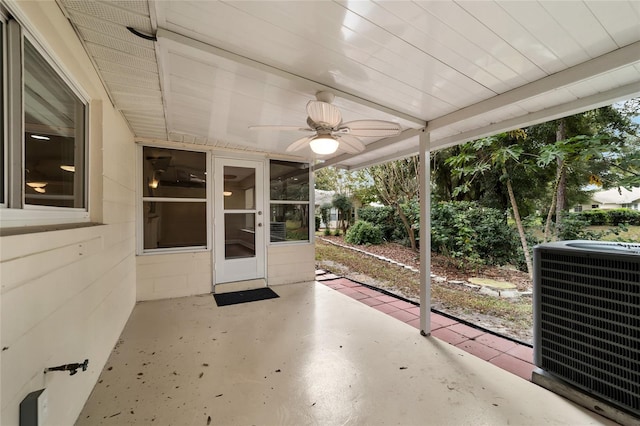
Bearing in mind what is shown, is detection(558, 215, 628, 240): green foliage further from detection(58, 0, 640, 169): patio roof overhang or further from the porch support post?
the porch support post

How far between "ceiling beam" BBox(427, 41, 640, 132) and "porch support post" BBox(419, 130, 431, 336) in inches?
16.5

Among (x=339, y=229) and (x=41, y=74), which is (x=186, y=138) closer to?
(x=41, y=74)

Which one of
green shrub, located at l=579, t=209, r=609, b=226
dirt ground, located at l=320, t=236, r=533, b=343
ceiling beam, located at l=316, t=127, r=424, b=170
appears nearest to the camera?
dirt ground, located at l=320, t=236, r=533, b=343

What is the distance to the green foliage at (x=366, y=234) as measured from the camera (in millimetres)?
7867

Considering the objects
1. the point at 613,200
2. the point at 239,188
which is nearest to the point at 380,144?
the point at 239,188

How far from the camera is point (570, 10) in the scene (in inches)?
50.1

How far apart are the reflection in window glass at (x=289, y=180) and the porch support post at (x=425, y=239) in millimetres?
2461

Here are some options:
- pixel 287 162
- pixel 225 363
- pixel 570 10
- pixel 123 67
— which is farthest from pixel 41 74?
pixel 287 162

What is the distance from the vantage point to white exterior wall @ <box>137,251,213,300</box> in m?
3.59

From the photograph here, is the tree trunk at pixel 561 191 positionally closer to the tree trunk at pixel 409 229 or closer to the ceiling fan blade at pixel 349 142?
the tree trunk at pixel 409 229

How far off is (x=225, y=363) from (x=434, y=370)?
1756mm

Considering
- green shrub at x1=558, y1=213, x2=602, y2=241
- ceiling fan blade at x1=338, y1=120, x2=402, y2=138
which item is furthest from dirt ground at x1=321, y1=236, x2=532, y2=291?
ceiling fan blade at x1=338, y1=120, x2=402, y2=138

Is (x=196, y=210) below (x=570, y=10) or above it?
below

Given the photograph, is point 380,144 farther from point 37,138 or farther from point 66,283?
point 66,283
